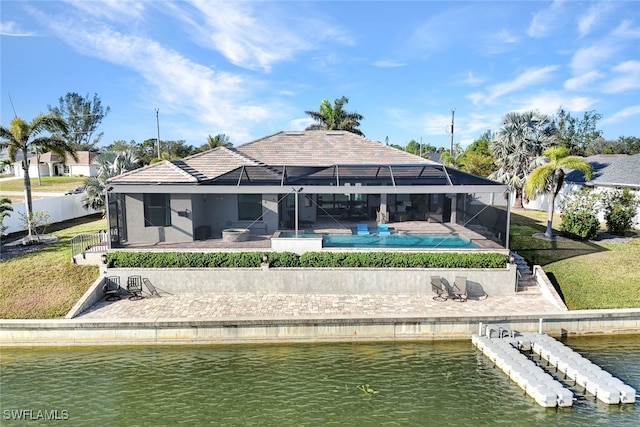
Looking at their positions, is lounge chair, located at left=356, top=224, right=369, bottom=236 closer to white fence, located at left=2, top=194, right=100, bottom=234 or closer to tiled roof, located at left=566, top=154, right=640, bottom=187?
white fence, located at left=2, top=194, right=100, bottom=234

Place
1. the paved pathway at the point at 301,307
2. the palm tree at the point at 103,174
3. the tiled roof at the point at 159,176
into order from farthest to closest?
1. the palm tree at the point at 103,174
2. the tiled roof at the point at 159,176
3. the paved pathway at the point at 301,307

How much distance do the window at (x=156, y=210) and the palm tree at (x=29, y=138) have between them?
20.8ft

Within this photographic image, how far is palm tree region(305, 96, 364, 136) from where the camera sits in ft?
130

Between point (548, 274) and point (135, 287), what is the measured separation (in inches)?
663

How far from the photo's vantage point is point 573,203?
69.7ft

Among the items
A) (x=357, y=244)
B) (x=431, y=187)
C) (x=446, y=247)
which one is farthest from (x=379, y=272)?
(x=431, y=187)

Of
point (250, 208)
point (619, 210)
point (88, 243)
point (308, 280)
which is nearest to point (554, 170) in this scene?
point (619, 210)

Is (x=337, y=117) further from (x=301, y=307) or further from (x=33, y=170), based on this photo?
(x=33, y=170)

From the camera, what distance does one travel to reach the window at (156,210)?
18.2 m

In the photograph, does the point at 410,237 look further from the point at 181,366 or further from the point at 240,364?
the point at 181,366

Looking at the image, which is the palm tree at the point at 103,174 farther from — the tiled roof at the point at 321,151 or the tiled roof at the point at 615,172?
the tiled roof at the point at 615,172

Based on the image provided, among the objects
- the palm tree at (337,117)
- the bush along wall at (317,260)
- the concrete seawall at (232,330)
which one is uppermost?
the palm tree at (337,117)

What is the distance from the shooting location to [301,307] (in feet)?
47.0

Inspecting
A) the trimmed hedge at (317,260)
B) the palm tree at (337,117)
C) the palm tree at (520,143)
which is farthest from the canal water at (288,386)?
the palm tree at (337,117)
